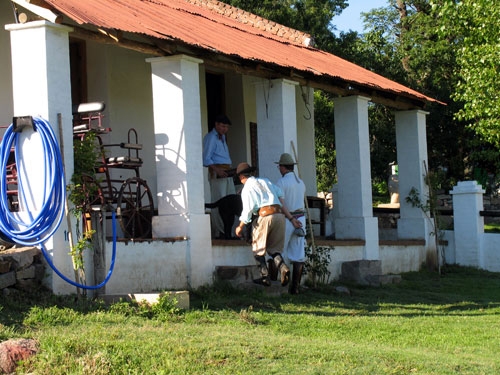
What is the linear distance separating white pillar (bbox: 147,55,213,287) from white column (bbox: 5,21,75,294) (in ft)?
5.52

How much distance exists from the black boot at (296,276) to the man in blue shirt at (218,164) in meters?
1.72

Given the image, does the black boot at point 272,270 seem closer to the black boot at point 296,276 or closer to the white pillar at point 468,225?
the black boot at point 296,276

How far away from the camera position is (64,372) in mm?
7004

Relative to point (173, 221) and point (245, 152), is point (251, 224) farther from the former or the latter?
point (245, 152)

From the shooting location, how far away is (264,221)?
11266 mm

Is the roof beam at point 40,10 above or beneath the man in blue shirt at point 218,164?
above

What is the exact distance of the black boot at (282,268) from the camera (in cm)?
1098

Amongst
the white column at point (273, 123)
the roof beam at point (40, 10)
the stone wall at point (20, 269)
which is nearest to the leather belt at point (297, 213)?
the white column at point (273, 123)

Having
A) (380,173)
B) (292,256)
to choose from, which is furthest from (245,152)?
(380,173)

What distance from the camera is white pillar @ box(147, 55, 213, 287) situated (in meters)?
11.2

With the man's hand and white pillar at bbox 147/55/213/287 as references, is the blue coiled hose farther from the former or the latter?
the man's hand

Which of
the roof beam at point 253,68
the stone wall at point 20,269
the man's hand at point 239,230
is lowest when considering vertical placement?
the stone wall at point 20,269

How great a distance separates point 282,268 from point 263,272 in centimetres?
28

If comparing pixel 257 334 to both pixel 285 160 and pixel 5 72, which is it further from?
pixel 5 72
